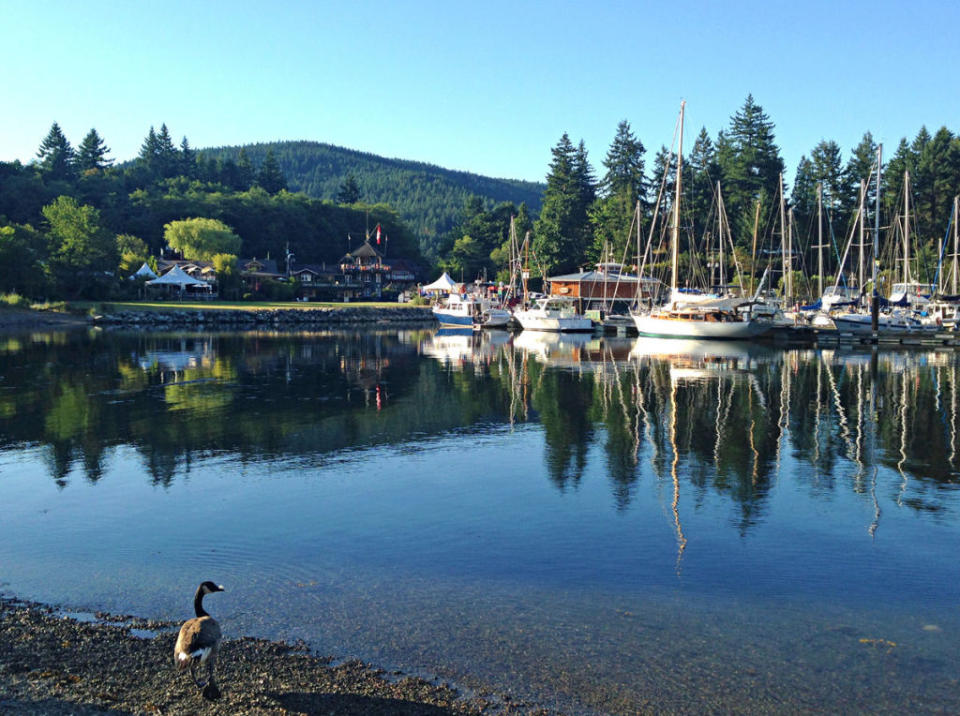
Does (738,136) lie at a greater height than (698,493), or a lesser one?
greater

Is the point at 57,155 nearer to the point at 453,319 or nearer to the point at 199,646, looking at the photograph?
the point at 453,319

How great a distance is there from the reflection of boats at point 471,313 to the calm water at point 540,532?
178 ft

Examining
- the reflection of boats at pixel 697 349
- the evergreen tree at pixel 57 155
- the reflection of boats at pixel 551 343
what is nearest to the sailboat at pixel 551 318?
the reflection of boats at pixel 551 343

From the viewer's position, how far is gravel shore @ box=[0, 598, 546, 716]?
7.89 metres

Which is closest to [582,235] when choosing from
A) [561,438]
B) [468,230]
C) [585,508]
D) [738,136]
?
[738,136]

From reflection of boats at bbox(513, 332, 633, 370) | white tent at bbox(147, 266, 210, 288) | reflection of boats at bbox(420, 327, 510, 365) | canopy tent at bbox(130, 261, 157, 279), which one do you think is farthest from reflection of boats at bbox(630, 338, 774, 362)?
canopy tent at bbox(130, 261, 157, 279)

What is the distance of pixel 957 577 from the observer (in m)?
12.0

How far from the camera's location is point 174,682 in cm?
839

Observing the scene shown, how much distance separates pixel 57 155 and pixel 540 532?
165576 millimetres

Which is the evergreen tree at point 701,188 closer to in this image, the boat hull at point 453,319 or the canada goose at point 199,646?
Result: the boat hull at point 453,319

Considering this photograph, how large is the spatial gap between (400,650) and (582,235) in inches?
4341

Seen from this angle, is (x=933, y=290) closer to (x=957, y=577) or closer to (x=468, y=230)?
(x=957, y=577)

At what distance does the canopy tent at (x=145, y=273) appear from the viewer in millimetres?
108188

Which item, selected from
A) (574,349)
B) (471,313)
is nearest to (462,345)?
(574,349)
